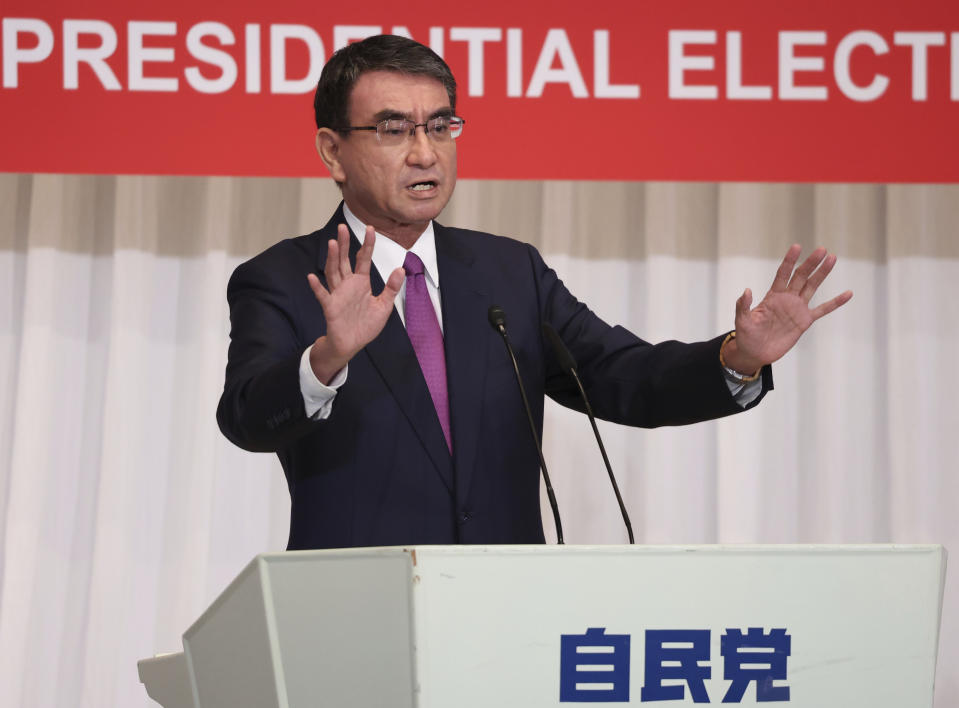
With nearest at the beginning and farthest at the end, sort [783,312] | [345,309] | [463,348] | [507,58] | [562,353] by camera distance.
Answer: [345,309], [783,312], [562,353], [463,348], [507,58]

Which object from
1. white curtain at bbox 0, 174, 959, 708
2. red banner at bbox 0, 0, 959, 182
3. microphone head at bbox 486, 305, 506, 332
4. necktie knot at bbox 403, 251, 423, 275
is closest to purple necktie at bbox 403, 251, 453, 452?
necktie knot at bbox 403, 251, 423, 275

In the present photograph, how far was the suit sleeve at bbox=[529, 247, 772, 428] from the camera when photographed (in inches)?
67.1

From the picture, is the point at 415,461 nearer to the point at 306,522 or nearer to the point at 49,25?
the point at 306,522

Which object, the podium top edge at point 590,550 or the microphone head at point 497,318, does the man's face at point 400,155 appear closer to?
the microphone head at point 497,318

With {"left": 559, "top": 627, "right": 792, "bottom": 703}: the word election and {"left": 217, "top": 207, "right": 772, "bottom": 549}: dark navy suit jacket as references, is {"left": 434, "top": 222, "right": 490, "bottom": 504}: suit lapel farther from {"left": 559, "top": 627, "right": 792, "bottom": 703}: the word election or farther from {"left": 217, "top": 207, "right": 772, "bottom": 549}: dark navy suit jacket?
{"left": 559, "top": 627, "right": 792, "bottom": 703}: the word election

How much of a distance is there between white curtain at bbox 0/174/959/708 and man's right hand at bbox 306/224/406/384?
6.57 feet

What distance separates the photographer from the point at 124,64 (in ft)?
9.46

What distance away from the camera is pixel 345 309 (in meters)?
1.46

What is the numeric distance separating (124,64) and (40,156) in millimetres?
300

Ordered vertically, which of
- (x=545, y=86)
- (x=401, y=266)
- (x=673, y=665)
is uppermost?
(x=545, y=86)

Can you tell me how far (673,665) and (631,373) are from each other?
31.8 inches

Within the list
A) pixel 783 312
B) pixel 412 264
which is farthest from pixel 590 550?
pixel 412 264

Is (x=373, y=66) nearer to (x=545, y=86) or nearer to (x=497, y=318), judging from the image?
(x=497, y=318)

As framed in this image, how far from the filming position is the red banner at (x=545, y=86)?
287 cm
